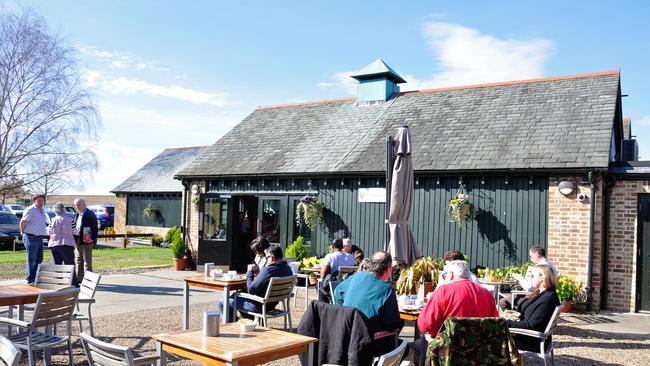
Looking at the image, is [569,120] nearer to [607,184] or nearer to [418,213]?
[607,184]

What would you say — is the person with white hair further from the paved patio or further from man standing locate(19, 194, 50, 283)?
the paved patio

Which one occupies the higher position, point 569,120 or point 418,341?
point 569,120

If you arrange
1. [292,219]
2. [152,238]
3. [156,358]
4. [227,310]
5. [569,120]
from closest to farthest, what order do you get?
[156,358] < [227,310] < [569,120] < [292,219] < [152,238]

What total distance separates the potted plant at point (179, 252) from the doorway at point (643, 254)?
10822mm

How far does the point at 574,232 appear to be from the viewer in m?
10.4

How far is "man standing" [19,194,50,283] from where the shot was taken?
10344mm

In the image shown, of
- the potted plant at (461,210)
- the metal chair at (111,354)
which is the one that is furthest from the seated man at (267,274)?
the potted plant at (461,210)

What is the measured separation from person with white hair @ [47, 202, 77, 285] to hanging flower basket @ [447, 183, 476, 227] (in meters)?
7.31

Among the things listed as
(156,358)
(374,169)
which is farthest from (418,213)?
(156,358)

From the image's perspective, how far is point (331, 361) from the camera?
171 inches

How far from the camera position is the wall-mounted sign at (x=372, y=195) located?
1268 centimetres

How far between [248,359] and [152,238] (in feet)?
73.3

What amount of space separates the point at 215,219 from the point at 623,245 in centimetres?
988

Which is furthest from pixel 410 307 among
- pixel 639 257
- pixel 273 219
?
pixel 273 219
